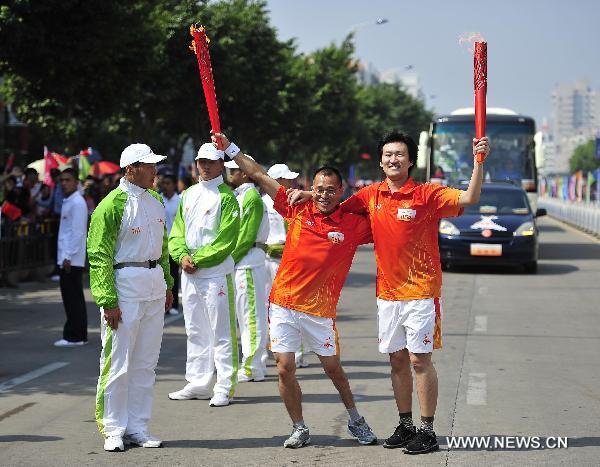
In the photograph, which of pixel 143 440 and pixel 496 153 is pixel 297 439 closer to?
pixel 143 440

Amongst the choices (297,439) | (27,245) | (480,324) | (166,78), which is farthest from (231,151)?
(166,78)

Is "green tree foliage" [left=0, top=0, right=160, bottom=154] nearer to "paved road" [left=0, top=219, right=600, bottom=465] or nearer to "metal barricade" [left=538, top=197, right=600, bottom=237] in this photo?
"paved road" [left=0, top=219, right=600, bottom=465]

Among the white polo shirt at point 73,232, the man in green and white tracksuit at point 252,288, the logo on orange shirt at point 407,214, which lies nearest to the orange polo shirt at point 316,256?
the logo on orange shirt at point 407,214

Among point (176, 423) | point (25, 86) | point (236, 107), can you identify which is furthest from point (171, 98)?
point (176, 423)

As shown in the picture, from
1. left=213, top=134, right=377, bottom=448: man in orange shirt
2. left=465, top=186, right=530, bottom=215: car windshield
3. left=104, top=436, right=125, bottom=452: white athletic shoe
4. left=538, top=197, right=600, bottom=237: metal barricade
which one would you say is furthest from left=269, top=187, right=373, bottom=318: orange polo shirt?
left=538, top=197, right=600, bottom=237: metal barricade

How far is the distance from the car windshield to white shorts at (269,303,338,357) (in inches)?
605

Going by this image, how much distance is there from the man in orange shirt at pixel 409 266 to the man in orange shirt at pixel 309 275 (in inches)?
9.3

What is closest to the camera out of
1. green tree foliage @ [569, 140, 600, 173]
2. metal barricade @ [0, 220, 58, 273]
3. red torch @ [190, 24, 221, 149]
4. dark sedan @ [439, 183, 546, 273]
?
red torch @ [190, 24, 221, 149]

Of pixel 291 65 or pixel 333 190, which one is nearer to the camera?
pixel 333 190

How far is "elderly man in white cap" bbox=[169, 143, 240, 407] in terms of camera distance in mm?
8930

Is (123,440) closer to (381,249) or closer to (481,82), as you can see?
(381,249)

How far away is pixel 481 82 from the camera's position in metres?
6.79

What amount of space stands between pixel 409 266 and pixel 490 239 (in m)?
14.8

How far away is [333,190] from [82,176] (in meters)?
22.8
